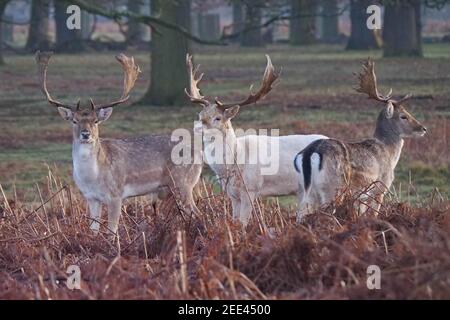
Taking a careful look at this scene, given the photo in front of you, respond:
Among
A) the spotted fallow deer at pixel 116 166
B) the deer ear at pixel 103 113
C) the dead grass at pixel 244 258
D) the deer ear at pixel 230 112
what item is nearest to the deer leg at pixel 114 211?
the spotted fallow deer at pixel 116 166

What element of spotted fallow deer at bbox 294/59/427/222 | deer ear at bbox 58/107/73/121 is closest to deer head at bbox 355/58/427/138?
spotted fallow deer at bbox 294/59/427/222

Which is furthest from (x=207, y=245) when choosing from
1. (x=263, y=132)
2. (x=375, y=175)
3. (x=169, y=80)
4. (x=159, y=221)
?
(x=169, y=80)

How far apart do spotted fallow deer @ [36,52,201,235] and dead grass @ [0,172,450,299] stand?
4.81ft

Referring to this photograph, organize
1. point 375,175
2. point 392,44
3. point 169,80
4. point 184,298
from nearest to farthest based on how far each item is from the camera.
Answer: point 184,298, point 375,175, point 169,80, point 392,44

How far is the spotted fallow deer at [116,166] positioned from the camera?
1091 cm

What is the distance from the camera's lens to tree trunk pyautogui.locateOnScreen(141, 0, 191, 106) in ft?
Answer: 80.4

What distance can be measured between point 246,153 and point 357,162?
122 centimetres

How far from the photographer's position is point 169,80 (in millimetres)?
24875

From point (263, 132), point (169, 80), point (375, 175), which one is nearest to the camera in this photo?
point (375, 175)

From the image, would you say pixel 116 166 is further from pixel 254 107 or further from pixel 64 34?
pixel 64 34

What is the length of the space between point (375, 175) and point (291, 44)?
4199 centimetres

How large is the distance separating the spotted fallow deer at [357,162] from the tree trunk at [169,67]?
12962 millimetres

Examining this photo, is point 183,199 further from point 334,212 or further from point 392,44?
point 392,44

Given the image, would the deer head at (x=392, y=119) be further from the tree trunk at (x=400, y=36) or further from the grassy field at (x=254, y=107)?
the tree trunk at (x=400, y=36)
